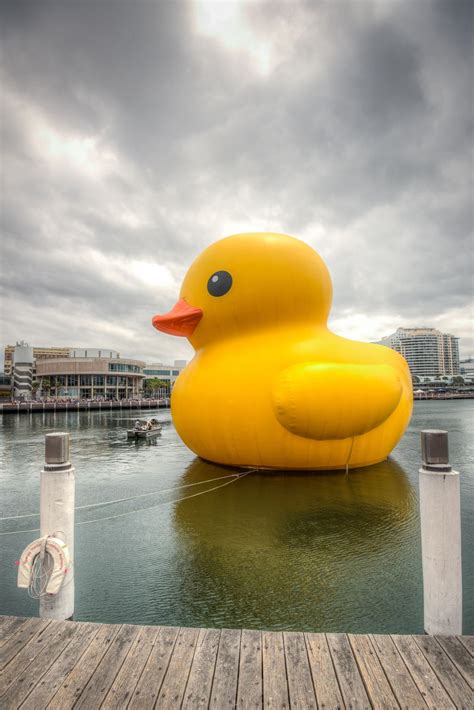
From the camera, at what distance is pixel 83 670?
2152mm

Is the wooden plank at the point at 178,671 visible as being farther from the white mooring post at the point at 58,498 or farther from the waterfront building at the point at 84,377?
the waterfront building at the point at 84,377

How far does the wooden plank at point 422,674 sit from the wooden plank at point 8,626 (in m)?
2.22

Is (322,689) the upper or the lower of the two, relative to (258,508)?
upper

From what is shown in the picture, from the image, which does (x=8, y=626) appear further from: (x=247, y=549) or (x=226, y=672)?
(x=247, y=549)

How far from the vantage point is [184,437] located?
9.21 metres

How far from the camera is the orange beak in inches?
343

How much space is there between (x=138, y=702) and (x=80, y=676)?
14.9 inches

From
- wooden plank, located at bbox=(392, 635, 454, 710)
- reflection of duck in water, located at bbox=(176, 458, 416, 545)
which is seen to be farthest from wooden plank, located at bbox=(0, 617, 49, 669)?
reflection of duck in water, located at bbox=(176, 458, 416, 545)

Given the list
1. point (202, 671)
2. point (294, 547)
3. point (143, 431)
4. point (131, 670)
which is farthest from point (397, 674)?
point (143, 431)

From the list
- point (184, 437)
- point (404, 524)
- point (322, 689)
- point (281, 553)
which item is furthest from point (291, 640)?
point (184, 437)

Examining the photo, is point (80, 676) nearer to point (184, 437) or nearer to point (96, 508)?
point (96, 508)

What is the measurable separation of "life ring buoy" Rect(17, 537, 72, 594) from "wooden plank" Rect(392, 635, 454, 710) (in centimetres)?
205

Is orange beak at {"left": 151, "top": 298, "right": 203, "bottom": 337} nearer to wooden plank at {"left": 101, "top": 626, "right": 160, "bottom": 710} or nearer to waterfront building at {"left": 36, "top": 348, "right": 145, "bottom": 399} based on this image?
wooden plank at {"left": 101, "top": 626, "right": 160, "bottom": 710}

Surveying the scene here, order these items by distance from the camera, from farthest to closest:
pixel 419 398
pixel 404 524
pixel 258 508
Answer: pixel 419 398 → pixel 258 508 → pixel 404 524
